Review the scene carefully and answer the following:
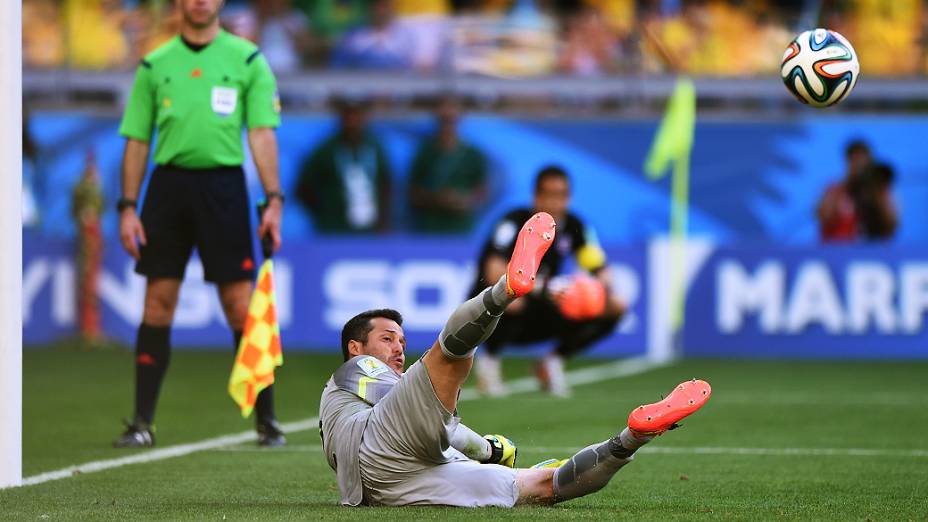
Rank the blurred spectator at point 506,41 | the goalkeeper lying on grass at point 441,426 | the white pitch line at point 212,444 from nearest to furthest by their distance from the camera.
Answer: the goalkeeper lying on grass at point 441,426 < the white pitch line at point 212,444 < the blurred spectator at point 506,41

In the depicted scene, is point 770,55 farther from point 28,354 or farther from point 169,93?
point 169,93

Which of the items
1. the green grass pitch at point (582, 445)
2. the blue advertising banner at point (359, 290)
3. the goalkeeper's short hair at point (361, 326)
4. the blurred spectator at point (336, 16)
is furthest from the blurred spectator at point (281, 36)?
the goalkeeper's short hair at point (361, 326)

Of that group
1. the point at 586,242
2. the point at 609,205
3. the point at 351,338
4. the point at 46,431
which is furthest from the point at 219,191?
the point at 609,205

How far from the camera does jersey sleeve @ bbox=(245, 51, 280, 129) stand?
28.2 feet

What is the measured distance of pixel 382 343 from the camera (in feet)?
20.5

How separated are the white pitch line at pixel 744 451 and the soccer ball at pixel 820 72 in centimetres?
173

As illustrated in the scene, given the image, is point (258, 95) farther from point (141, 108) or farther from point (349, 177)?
point (349, 177)

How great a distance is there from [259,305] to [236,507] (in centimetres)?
259

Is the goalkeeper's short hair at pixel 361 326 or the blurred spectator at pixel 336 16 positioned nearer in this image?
the goalkeeper's short hair at pixel 361 326

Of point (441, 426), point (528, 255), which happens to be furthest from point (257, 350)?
point (528, 255)

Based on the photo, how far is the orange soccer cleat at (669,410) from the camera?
220 inches

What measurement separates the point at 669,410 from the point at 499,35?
14004 mm

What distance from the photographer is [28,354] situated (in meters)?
16.3
